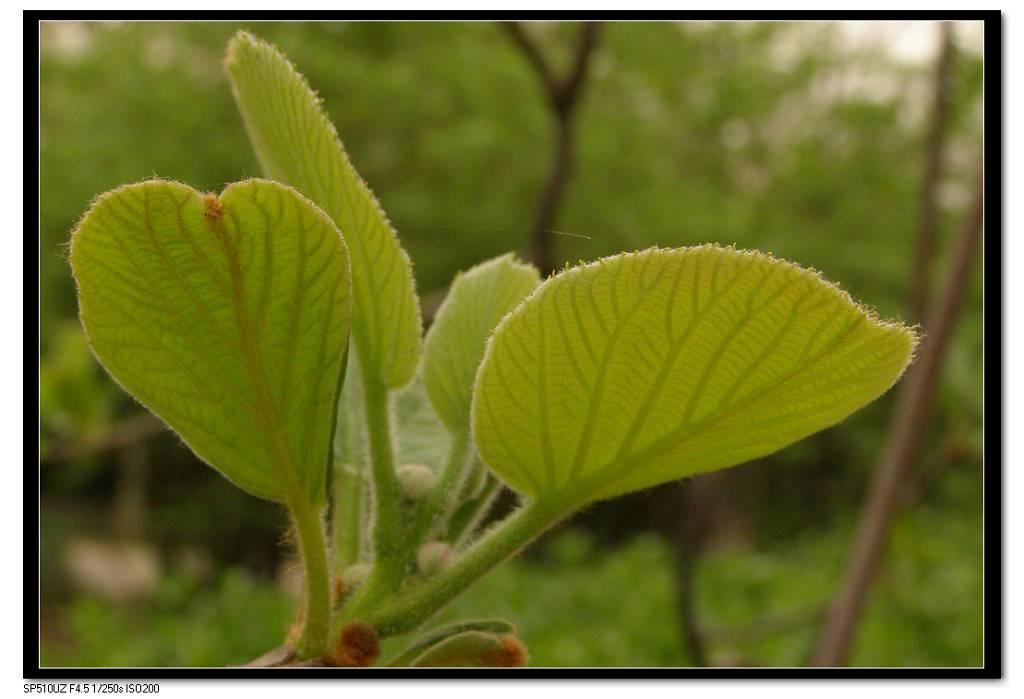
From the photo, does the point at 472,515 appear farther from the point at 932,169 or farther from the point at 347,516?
the point at 932,169

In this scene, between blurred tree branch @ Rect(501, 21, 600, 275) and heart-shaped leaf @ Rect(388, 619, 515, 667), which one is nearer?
heart-shaped leaf @ Rect(388, 619, 515, 667)

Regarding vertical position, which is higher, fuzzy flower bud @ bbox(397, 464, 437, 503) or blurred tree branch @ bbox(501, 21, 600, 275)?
blurred tree branch @ bbox(501, 21, 600, 275)

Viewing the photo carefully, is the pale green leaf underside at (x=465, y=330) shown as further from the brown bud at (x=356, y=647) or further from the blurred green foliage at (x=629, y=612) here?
the blurred green foliage at (x=629, y=612)

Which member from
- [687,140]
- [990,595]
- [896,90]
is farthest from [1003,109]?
[687,140]

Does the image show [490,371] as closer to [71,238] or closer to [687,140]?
[71,238]

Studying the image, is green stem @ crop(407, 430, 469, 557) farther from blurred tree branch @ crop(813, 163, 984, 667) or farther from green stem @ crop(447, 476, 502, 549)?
blurred tree branch @ crop(813, 163, 984, 667)

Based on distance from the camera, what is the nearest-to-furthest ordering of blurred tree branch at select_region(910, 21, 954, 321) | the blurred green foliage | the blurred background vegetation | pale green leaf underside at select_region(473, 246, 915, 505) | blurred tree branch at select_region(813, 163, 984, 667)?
pale green leaf underside at select_region(473, 246, 915, 505), blurred tree branch at select_region(813, 163, 984, 667), blurred tree branch at select_region(910, 21, 954, 321), the blurred green foliage, the blurred background vegetation

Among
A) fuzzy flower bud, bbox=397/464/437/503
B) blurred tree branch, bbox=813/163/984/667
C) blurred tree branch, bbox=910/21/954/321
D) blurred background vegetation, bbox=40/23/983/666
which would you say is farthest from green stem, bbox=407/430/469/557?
blurred background vegetation, bbox=40/23/983/666
